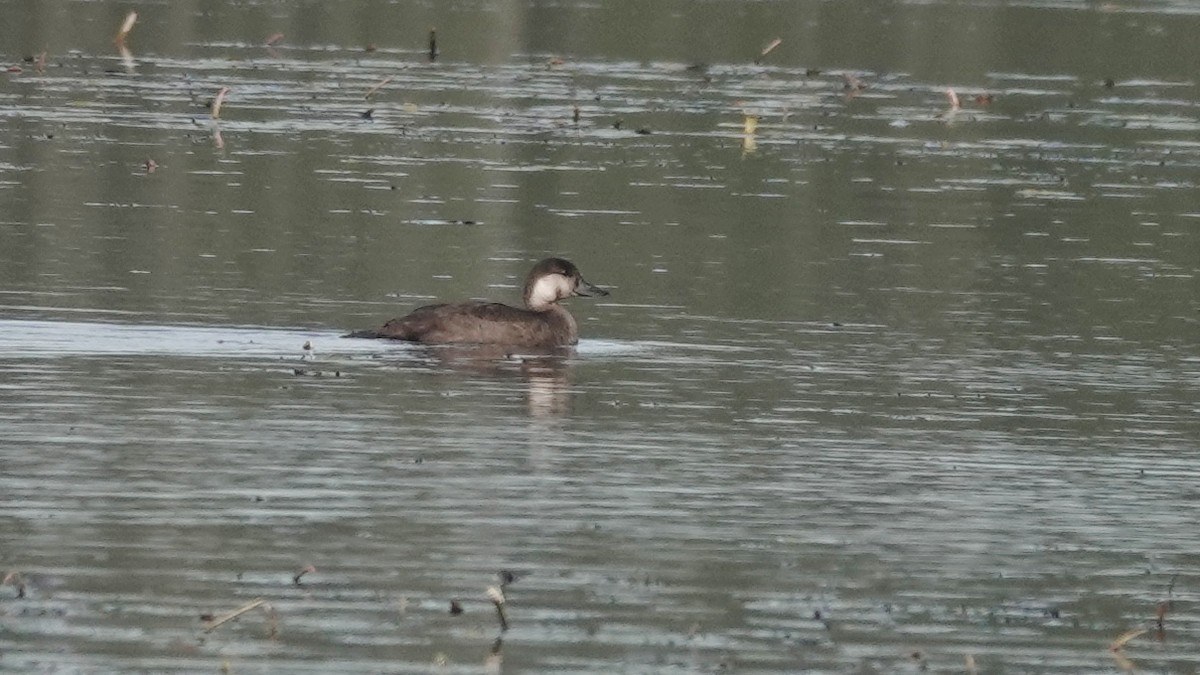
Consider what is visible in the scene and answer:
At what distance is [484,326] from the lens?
1894 cm

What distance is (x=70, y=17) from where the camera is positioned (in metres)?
49.9

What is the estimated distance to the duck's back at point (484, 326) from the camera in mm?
18578

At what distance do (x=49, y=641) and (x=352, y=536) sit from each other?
7.35 feet

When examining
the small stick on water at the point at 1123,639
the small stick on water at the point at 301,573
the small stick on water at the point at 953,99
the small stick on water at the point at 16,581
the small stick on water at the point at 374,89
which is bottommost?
the small stick on water at the point at 953,99

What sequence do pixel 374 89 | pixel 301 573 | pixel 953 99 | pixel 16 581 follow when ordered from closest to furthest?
pixel 16 581, pixel 301 573, pixel 374 89, pixel 953 99

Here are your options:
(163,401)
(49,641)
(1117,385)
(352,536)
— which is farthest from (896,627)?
(1117,385)

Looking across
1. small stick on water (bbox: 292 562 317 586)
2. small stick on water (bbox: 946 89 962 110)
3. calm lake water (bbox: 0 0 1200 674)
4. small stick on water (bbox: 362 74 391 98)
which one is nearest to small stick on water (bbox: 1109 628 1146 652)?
calm lake water (bbox: 0 0 1200 674)

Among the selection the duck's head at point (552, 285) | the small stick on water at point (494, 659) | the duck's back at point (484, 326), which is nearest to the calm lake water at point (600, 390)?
the small stick on water at point (494, 659)

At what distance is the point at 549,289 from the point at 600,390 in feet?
9.86

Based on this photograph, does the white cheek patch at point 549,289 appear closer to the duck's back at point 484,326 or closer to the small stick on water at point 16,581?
the duck's back at point 484,326

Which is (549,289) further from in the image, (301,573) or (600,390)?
(301,573)

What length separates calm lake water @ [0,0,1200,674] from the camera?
36.5ft

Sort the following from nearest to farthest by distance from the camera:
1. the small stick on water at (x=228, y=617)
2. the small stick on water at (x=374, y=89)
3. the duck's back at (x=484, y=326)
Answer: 1. the small stick on water at (x=228, y=617)
2. the duck's back at (x=484, y=326)
3. the small stick on water at (x=374, y=89)

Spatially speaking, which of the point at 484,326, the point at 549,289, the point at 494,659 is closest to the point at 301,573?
the point at 494,659
